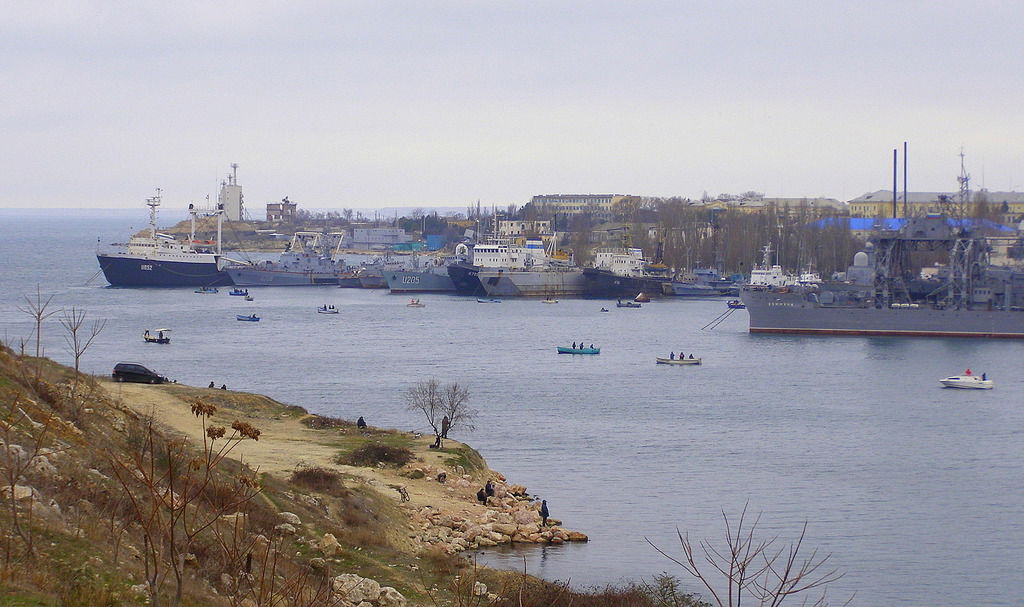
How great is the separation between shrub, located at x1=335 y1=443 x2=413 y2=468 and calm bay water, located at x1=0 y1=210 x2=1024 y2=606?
2235 millimetres

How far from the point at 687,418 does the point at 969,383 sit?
10091mm

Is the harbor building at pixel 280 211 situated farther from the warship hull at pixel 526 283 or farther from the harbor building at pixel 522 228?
the warship hull at pixel 526 283

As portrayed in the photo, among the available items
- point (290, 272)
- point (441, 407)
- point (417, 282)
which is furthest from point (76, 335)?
point (290, 272)

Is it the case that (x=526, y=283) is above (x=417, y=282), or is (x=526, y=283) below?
above

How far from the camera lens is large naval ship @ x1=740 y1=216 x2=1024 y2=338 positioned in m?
45.7

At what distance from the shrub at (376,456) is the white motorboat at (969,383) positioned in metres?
19.1

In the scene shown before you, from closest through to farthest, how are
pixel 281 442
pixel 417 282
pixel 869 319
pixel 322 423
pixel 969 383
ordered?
pixel 281 442, pixel 322 423, pixel 969 383, pixel 869 319, pixel 417 282

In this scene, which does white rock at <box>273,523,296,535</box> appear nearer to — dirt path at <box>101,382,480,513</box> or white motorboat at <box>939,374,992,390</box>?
dirt path at <box>101,382,480,513</box>

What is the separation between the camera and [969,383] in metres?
31.3

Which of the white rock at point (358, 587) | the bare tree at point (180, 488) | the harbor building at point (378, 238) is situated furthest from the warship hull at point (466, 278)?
the white rock at point (358, 587)

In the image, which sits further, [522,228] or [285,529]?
[522,228]

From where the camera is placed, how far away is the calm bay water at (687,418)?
15.6m

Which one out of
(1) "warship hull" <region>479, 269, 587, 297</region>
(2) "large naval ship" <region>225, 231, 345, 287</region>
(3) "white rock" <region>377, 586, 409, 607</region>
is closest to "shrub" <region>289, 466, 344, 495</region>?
(3) "white rock" <region>377, 586, 409, 607</region>

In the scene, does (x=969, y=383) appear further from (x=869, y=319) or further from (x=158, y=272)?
(x=158, y=272)
